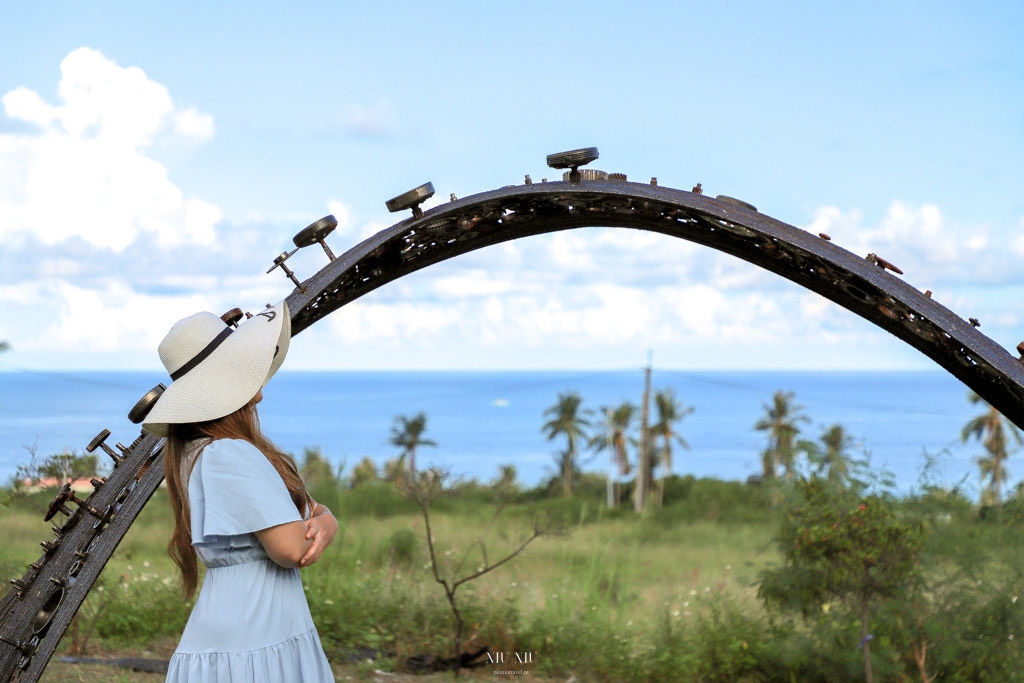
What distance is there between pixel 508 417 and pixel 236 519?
7233 centimetres

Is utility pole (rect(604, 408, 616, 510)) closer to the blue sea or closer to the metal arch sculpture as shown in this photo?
the blue sea

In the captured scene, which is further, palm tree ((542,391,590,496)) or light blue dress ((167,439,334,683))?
palm tree ((542,391,590,496))

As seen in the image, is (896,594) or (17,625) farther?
(896,594)

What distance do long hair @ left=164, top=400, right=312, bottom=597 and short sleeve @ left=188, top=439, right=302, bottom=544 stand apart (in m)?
0.06

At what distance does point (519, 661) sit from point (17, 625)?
2.95 metres

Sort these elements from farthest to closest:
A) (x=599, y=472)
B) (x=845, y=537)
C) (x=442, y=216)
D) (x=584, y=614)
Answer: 1. (x=599, y=472)
2. (x=584, y=614)
3. (x=845, y=537)
4. (x=442, y=216)

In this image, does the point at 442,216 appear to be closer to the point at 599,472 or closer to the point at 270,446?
the point at 270,446

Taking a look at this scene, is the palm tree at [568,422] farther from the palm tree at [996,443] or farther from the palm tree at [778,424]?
the palm tree at [996,443]

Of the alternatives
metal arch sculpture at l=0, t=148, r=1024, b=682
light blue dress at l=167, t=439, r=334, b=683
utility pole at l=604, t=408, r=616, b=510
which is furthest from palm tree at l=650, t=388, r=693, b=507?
light blue dress at l=167, t=439, r=334, b=683

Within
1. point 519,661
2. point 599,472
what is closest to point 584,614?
point 519,661

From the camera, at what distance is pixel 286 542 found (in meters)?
1.81

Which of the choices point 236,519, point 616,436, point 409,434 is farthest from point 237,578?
point 409,434

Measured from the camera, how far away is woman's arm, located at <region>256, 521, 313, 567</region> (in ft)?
5.90

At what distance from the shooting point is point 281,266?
116 inches
